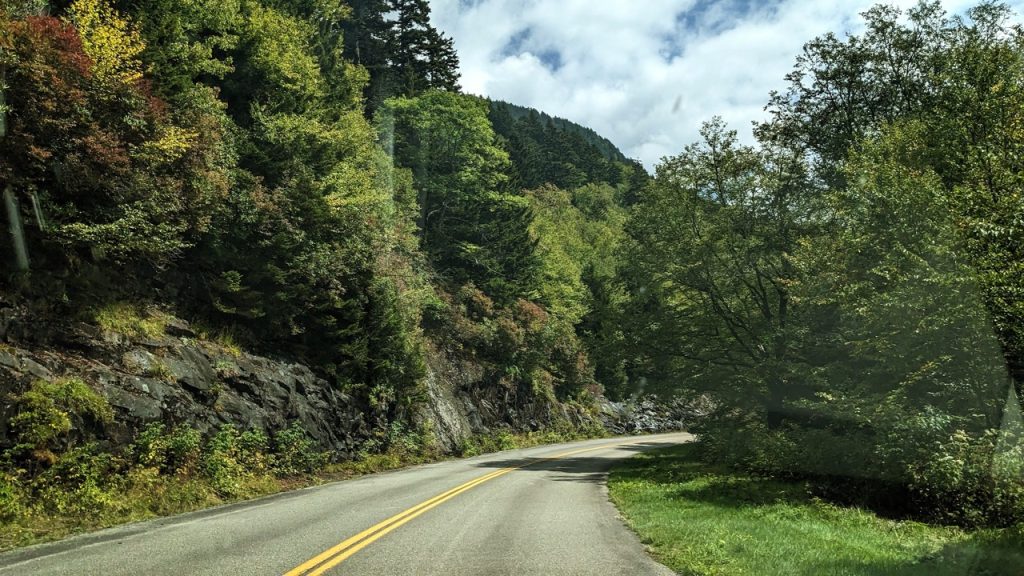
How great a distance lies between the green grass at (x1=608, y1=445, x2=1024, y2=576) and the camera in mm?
7398

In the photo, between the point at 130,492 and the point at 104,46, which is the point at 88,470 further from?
the point at 104,46

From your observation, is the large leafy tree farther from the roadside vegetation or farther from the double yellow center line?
the roadside vegetation

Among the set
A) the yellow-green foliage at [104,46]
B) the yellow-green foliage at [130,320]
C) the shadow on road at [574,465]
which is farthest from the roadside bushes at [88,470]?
the shadow on road at [574,465]

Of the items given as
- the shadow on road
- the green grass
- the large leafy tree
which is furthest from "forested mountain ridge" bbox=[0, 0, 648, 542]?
the green grass

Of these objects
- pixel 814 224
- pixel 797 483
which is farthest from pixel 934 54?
pixel 797 483

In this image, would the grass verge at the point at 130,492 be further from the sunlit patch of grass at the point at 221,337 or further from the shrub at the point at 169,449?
the sunlit patch of grass at the point at 221,337

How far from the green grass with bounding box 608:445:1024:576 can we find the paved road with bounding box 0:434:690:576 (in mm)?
835

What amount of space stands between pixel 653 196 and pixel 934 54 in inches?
417

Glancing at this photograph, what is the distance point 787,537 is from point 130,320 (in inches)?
604

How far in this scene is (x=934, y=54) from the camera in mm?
19906

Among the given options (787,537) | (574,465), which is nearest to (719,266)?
(574,465)

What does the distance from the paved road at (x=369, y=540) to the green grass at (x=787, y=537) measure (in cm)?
84

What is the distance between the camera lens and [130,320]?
14.4 metres

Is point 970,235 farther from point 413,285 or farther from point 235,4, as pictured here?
point 235,4
